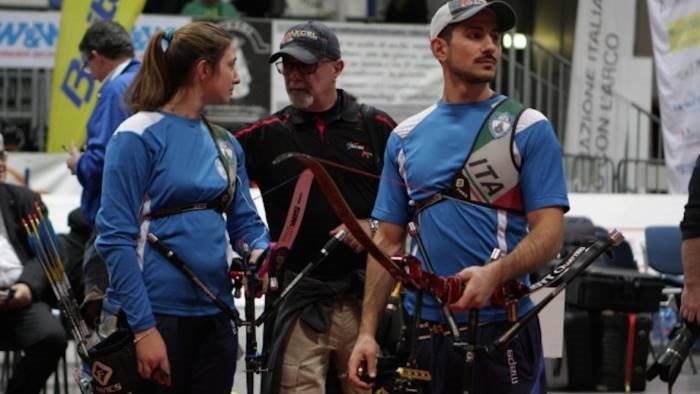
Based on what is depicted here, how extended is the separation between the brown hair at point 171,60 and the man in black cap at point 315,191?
0.80 m

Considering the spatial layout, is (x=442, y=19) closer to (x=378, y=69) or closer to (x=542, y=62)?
(x=378, y=69)

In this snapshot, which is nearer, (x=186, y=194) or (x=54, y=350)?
(x=186, y=194)

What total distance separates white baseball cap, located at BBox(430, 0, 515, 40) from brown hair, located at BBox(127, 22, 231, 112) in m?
0.75

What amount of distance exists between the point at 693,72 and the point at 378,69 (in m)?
2.69

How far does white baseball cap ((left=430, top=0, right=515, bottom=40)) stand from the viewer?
429 cm

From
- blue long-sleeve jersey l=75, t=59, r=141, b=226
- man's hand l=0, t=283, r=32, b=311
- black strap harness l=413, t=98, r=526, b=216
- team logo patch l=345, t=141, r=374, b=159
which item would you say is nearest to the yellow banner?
man's hand l=0, t=283, r=32, b=311

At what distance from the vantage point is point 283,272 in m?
5.57

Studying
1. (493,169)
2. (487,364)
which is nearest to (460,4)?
(493,169)

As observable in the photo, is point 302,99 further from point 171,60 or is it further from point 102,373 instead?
point 102,373

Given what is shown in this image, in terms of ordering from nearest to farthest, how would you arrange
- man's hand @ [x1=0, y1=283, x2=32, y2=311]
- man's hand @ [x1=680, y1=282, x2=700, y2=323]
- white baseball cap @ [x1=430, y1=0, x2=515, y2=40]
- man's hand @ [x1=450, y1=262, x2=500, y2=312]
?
man's hand @ [x1=450, y1=262, x2=500, y2=312]
white baseball cap @ [x1=430, y1=0, x2=515, y2=40]
man's hand @ [x1=680, y1=282, x2=700, y2=323]
man's hand @ [x1=0, y1=283, x2=32, y2=311]

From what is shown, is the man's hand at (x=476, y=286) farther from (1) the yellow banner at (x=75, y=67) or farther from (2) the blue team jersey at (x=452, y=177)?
(1) the yellow banner at (x=75, y=67)

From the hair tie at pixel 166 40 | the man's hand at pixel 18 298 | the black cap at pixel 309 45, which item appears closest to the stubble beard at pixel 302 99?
the black cap at pixel 309 45

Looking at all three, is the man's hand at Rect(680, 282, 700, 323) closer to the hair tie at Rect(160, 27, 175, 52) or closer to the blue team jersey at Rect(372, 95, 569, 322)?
the blue team jersey at Rect(372, 95, 569, 322)

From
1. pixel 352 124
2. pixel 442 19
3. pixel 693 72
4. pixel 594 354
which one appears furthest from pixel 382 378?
pixel 693 72
